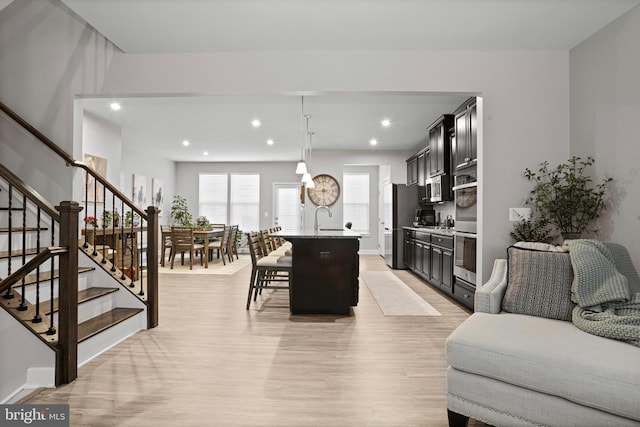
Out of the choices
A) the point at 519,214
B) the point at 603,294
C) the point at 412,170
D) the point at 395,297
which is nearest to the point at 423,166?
the point at 412,170

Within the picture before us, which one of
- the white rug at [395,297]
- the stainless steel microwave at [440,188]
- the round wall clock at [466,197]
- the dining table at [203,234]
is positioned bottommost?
the white rug at [395,297]

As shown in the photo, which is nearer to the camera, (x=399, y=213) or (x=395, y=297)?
(x=395, y=297)

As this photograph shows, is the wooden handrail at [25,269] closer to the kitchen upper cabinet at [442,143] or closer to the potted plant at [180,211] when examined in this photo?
the kitchen upper cabinet at [442,143]

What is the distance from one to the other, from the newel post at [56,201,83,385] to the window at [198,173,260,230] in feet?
27.0

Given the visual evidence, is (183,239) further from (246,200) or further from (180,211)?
(246,200)

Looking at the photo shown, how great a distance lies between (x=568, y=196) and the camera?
120 inches

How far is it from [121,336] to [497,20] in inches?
157

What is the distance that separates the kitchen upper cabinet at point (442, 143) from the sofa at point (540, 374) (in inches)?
141

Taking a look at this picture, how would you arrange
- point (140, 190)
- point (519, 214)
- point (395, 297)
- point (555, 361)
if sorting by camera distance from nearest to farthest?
point (555, 361) < point (519, 214) < point (395, 297) < point (140, 190)

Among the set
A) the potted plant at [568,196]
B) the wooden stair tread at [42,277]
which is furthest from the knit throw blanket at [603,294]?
the wooden stair tread at [42,277]

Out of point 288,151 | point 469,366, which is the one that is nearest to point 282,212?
point 288,151

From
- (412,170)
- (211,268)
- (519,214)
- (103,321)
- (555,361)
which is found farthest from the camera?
(412,170)

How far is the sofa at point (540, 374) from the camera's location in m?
1.47

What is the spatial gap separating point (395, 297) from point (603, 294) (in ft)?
9.84
